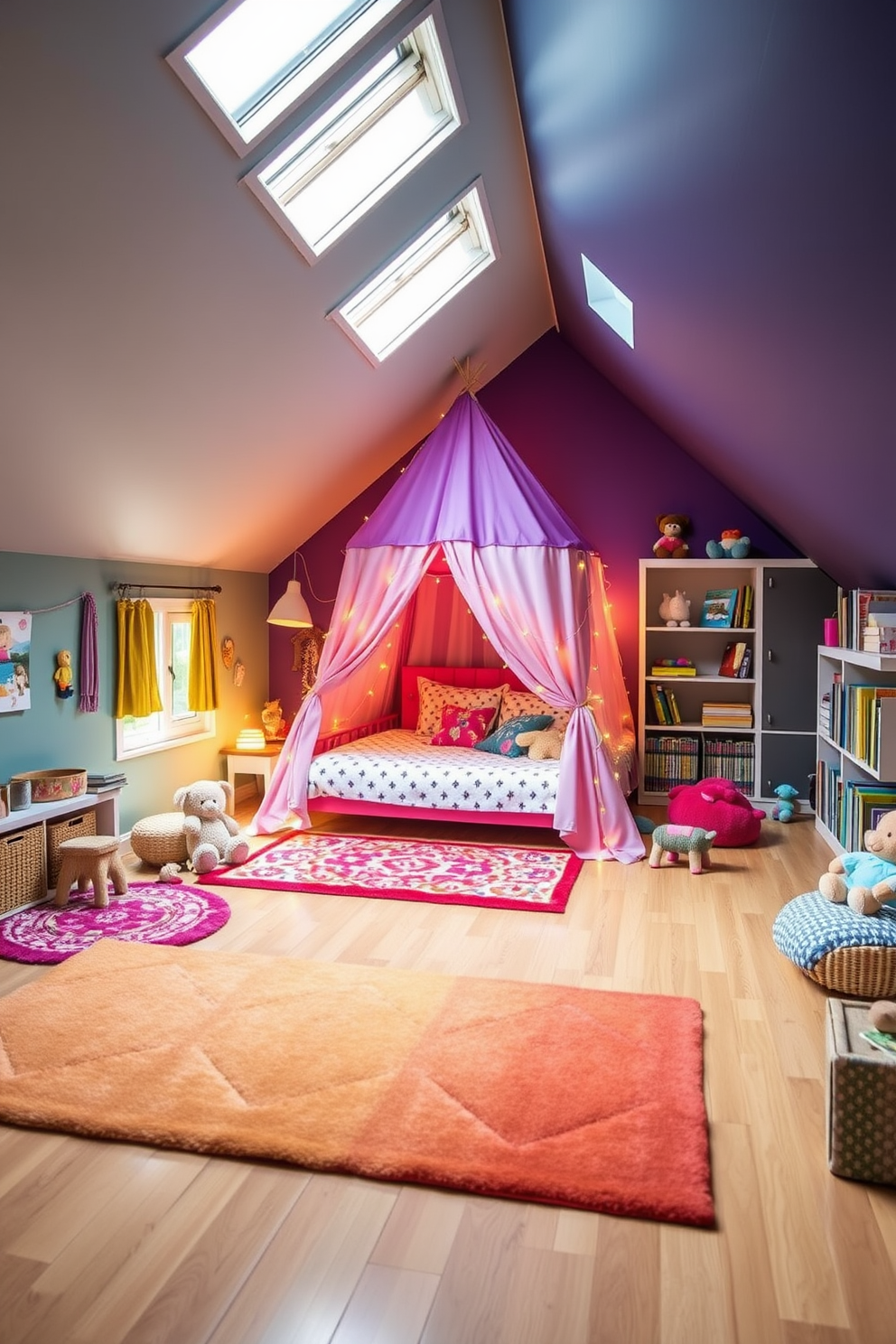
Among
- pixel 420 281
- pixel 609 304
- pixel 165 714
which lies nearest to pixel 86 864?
pixel 165 714

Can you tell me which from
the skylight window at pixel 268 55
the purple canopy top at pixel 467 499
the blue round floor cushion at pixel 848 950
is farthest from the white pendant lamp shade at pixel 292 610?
the blue round floor cushion at pixel 848 950

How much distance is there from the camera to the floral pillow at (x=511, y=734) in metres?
5.83

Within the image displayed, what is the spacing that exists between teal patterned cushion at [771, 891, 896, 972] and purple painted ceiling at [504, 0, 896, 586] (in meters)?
1.40

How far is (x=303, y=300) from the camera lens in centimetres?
433

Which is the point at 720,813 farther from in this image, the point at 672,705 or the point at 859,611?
the point at 859,611

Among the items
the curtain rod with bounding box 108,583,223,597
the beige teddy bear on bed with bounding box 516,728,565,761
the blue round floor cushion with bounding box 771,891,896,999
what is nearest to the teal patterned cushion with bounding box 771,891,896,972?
the blue round floor cushion with bounding box 771,891,896,999

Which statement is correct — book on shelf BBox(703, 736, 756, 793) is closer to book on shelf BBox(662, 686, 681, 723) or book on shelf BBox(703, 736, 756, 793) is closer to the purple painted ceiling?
book on shelf BBox(662, 686, 681, 723)

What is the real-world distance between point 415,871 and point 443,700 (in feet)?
5.94

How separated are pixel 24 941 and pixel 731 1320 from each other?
295 centimetres

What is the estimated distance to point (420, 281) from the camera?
17.6 feet

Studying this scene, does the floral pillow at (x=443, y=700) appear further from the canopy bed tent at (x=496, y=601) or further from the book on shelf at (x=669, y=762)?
the book on shelf at (x=669, y=762)

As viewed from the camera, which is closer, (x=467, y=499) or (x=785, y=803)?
(x=467, y=499)

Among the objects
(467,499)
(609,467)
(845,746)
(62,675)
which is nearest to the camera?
(62,675)

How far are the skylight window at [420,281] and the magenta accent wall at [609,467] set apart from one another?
1.47 metres
